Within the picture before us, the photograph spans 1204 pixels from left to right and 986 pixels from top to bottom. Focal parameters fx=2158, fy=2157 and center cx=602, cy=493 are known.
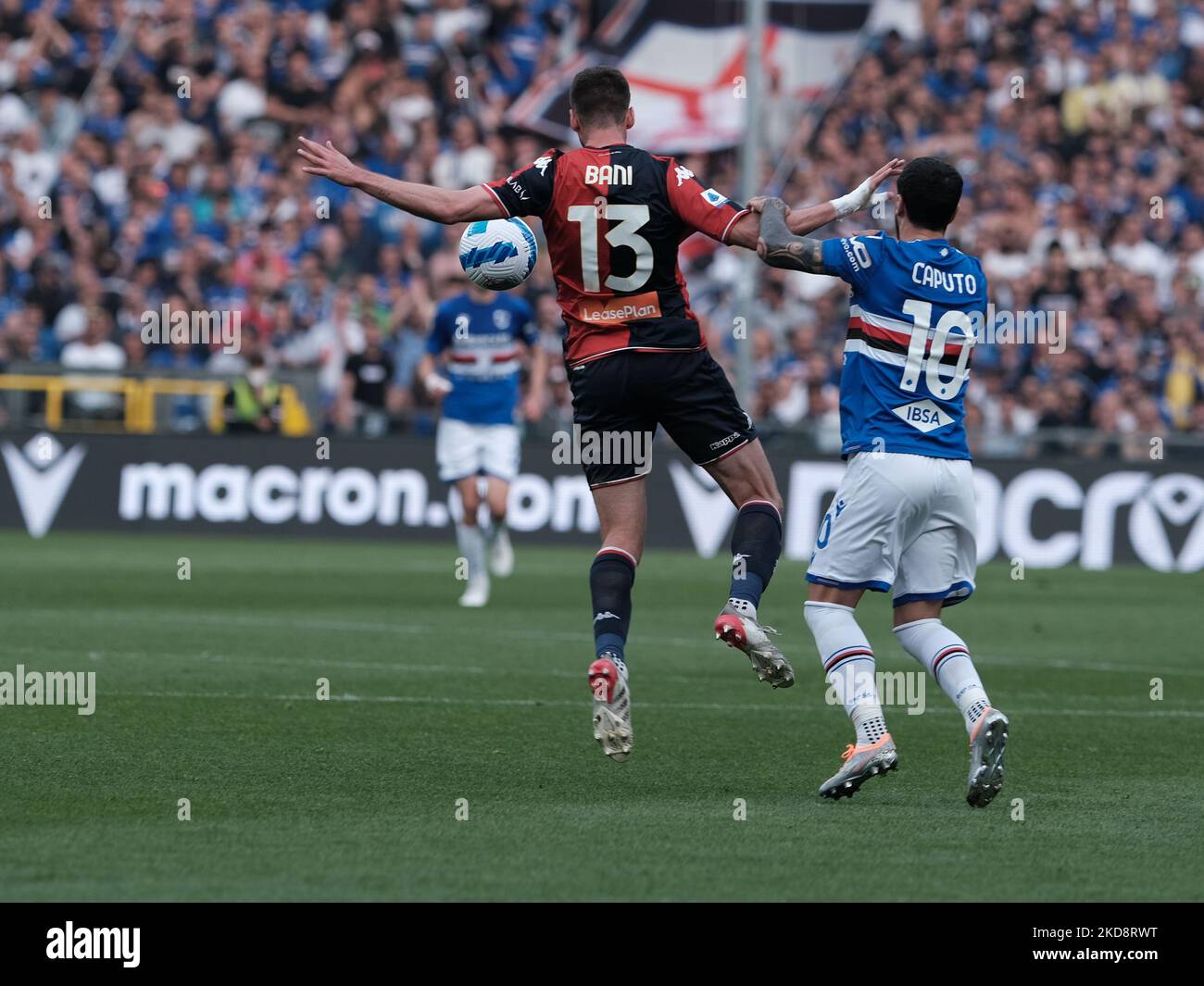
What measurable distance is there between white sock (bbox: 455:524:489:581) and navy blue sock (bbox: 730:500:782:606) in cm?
775

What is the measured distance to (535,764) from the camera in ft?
27.2

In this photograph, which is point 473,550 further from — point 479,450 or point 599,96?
point 599,96

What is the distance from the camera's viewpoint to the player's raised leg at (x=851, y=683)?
739 centimetres

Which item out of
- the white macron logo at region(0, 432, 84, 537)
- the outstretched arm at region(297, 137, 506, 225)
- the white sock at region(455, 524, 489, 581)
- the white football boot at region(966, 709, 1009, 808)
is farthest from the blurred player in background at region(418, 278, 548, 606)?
the white football boot at region(966, 709, 1009, 808)

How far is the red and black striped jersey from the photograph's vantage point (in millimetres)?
8180

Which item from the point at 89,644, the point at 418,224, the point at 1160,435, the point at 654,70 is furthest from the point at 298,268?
the point at 89,644

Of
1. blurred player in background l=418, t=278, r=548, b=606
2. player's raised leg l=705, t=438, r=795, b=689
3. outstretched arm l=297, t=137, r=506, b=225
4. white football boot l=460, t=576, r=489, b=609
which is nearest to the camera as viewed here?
outstretched arm l=297, t=137, r=506, b=225

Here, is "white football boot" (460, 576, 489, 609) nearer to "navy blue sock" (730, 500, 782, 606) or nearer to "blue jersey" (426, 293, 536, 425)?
"blue jersey" (426, 293, 536, 425)

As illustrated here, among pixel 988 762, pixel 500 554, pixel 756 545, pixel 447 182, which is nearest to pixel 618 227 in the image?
pixel 756 545

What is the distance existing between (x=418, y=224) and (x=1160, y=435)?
902 cm

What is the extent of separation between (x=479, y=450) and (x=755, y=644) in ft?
30.5

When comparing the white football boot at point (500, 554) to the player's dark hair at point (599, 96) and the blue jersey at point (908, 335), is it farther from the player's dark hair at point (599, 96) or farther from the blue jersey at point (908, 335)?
the blue jersey at point (908, 335)
